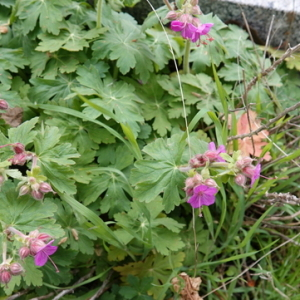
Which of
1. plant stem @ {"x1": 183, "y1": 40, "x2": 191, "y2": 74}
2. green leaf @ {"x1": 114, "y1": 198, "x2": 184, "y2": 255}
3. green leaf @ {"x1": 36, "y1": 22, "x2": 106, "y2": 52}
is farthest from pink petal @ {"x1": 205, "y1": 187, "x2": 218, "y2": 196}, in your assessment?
green leaf @ {"x1": 36, "y1": 22, "x2": 106, "y2": 52}

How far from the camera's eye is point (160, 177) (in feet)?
5.15

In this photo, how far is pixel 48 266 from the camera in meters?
1.75

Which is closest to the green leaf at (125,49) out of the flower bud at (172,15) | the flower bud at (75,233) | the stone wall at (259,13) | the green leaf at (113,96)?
the green leaf at (113,96)

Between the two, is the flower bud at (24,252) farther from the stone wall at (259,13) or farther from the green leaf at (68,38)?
the stone wall at (259,13)

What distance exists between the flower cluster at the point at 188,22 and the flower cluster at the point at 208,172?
0.64 m

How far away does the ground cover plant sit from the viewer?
158 centimetres

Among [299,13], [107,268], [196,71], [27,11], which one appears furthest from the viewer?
[299,13]

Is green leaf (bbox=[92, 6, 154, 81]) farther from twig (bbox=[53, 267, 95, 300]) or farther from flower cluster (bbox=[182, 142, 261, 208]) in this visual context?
twig (bbox=[53, 267, 95, 300])

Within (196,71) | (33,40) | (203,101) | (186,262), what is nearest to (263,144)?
(203,101)

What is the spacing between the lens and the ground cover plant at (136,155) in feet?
5.20

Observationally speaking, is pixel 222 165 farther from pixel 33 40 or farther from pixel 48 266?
pixel 33 40

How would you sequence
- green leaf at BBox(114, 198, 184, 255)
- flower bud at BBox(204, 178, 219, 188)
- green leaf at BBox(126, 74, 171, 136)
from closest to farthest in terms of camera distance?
1. flower bud at BBox(204, 178, 219, 188)
2. green leaf at BBox(114, 198, 184, 255)
3. green leaf at BBox(126, 74, 171, 136)

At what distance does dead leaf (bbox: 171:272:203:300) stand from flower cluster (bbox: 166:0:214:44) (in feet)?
3.95

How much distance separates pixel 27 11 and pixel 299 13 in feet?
5.83
